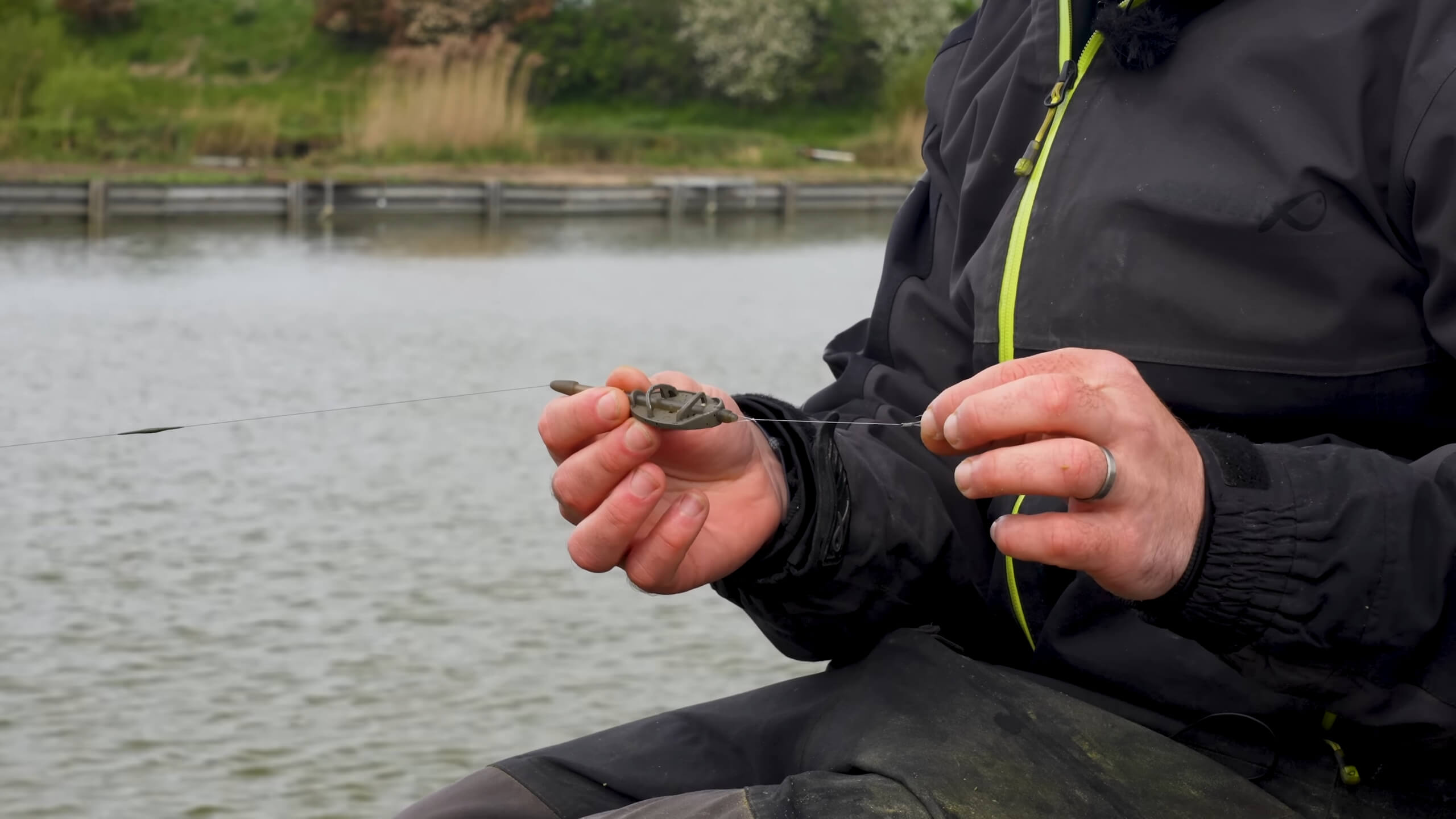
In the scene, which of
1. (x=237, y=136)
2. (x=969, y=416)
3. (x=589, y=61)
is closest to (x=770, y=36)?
(x=589, y=61)

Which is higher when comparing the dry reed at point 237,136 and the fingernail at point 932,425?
the fingernail at point 932,425

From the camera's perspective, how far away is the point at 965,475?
43.1 inches

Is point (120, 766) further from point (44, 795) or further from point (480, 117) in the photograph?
point (480, 117)

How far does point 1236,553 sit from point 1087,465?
0.53 ft

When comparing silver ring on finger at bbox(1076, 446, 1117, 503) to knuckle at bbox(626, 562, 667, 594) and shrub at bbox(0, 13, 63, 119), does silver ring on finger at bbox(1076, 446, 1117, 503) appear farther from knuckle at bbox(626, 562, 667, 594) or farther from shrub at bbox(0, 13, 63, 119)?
shrub at bbox(0, 13, 63, 119)

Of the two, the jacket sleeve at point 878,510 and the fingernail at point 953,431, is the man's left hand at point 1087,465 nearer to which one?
the fingernail at point 953,431

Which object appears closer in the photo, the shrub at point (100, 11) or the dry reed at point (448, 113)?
the dry reed at point (448, 113)

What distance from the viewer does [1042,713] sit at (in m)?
1.35

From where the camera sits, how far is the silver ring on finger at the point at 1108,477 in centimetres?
106

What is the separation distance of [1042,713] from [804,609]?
27 cm

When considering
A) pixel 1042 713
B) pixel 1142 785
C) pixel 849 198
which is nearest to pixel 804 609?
pixel 1042 713

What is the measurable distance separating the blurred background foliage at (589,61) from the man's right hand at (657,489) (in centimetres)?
2301

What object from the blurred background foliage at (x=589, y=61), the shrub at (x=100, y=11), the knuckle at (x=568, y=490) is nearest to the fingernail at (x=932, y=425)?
the knuckle at (x=568, y=490)

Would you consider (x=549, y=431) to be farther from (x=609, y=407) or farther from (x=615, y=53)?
(x=615, y=53)
